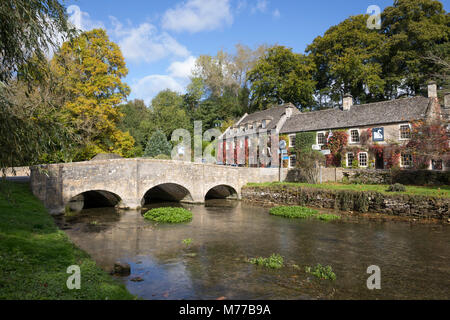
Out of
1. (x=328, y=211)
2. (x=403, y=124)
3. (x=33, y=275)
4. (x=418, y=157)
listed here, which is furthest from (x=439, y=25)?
(x=33, y=275)

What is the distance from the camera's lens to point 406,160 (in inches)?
1120

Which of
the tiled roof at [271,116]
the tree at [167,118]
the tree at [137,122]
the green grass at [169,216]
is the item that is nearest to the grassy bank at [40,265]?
the green grass at [169,216]

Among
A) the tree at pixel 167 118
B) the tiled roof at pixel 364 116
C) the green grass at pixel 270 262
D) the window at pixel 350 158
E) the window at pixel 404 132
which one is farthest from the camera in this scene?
the tree at pixel 167 118

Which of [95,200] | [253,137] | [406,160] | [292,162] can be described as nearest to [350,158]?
[406,160]

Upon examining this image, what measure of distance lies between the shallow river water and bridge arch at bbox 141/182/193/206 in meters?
7.47

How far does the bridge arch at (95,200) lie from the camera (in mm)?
24172

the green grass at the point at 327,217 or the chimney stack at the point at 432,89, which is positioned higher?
the chimney stack at the point at 432,89

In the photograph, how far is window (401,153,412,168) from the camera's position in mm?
28094

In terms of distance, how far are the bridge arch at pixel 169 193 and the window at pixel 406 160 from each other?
21183 mm

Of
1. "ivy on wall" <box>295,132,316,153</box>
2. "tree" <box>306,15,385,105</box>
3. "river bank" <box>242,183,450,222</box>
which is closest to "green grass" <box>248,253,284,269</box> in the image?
"river bank" <box>242,183,450,222</box>

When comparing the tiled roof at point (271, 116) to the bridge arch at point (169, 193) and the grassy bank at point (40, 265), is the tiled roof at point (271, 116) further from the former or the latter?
the grassy bank at point (40, 265)

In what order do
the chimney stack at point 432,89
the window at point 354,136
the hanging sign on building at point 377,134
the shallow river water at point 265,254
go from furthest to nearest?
the window at point 354,136, the hanging sign on building at point 377,134, the chimney stack at point 432,89, the shallow river water at point 265,254

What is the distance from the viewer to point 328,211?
21.7 meters

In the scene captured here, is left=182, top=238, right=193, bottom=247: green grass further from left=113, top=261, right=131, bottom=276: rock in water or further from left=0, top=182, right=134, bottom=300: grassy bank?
left=0, top=182, right=134, bottom=300: grassy bank
